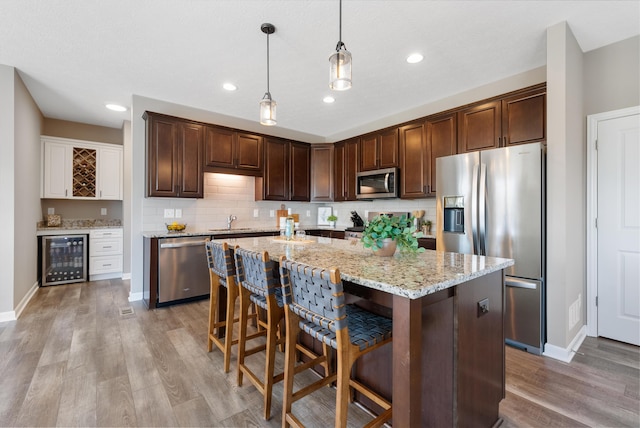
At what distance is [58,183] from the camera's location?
183 inches

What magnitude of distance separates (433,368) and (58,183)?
19.1 feet

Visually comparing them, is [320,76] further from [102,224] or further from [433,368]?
[102,224]

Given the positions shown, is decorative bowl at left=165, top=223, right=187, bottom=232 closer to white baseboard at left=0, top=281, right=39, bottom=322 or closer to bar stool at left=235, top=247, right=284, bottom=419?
white baseboard at left=0, top=281, right=39, bottom=322

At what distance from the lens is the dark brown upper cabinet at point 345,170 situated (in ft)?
16.0

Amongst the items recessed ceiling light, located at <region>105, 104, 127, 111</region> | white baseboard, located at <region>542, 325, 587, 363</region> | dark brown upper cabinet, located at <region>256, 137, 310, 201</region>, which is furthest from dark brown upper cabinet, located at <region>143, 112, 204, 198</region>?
white baseboard, located at <region>542, 325, 587, 363</region>

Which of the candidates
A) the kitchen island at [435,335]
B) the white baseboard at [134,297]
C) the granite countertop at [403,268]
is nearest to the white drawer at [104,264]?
the white baseboard at [134,297]

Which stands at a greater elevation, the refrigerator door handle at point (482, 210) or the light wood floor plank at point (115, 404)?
the refrigerator door handle at point (482, 210)

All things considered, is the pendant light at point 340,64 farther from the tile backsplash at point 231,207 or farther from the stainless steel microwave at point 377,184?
the tile backsplash at point 231,207

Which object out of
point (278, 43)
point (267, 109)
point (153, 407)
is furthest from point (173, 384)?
point (278, 43)

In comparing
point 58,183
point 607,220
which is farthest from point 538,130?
point 58,183

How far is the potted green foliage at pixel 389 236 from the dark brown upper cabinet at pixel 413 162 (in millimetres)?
2251

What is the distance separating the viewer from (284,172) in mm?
4961

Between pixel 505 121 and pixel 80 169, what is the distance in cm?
613

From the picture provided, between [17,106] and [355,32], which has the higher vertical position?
[355,32]
